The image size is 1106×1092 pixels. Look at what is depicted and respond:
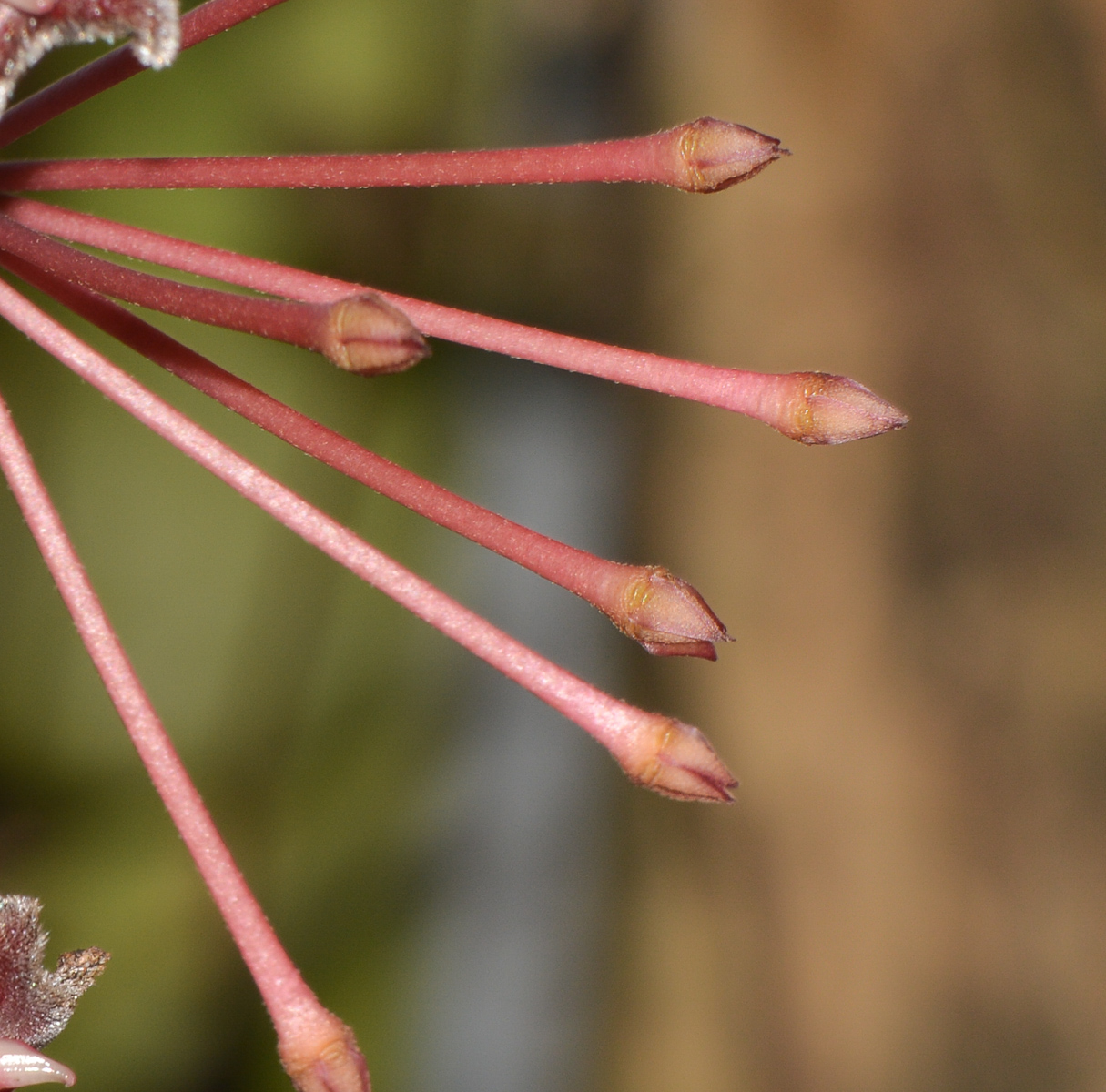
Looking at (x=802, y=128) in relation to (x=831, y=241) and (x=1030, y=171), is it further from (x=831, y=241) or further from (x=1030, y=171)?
(x=1030, y=171)

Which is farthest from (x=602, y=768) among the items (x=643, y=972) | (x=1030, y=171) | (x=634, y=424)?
(x=1030, y=171)

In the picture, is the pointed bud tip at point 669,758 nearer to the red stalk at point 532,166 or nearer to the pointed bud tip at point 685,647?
the pointed bud tip at point 685,647

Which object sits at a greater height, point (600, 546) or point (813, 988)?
point (600, 546)

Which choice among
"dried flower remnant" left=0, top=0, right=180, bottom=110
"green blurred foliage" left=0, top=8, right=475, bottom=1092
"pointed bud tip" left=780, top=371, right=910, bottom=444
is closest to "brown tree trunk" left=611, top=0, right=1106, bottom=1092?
"green blurred foliage" left=0, top=8, right=475, bottom=1092

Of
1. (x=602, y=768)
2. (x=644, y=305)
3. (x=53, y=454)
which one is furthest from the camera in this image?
(x=644, y=305)

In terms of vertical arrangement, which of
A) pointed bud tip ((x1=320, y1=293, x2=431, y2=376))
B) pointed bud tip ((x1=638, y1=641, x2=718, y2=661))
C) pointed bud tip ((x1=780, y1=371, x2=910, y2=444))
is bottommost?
pointed bud tip ((x1=638, y1=641, x2=718, y2=661))

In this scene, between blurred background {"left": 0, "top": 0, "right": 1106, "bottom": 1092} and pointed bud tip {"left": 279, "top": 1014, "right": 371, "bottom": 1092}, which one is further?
blurred background {"left": 0, "top": 0, "right": 1106, "bottom": 1092}

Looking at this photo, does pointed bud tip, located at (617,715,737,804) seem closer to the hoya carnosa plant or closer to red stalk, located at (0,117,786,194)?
the hoya carnosa plant

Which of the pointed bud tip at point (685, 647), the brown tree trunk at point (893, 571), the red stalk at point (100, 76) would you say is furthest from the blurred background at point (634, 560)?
the pointed bud tip at point (685, 647)
